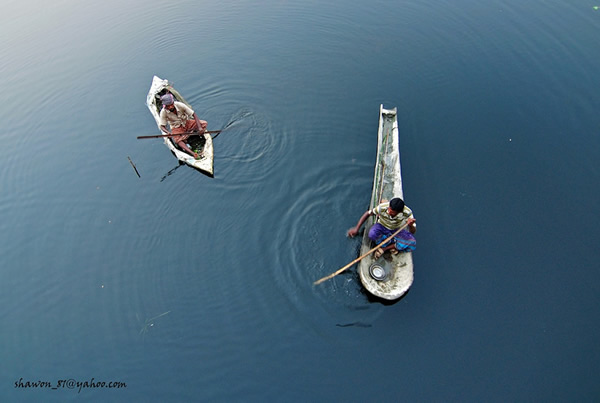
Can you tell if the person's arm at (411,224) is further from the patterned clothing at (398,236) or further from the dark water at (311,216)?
the dark water at (311,216)

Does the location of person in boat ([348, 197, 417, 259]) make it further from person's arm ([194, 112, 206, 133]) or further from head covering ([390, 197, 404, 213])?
person's arm ([194, 112, 206, 133])

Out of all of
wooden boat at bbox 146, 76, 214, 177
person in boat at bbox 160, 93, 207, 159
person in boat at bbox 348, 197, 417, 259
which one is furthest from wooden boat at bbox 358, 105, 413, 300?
person in boat at bbox 160, 93, 207, 159

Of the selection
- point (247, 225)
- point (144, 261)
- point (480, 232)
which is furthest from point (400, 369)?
point (144, 261)

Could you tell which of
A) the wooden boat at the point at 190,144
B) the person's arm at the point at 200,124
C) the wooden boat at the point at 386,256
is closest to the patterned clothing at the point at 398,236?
the wooden boat at the point at 386,256

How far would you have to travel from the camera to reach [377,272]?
6.00 meters

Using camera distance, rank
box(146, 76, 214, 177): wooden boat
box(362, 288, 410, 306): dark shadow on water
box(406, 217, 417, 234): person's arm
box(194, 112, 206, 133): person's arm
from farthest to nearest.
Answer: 1. box(194, 112, 206, 133): person's arm
2. box(146, 76, 214, 177): wooden boat
3. box(362, 288, 410, 306): dark shadow on water
4. box(406, 217, 417, 234): person's arm

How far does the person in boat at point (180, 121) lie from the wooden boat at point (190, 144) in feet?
0.56

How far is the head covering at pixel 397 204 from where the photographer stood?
5359mm

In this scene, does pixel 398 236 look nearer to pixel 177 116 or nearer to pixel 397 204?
pixel 397 204

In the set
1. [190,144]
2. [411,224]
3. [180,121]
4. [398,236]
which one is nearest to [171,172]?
[190,144]

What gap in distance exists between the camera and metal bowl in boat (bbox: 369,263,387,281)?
5.95 meters

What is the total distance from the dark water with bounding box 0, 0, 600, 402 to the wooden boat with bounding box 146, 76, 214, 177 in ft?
1.22

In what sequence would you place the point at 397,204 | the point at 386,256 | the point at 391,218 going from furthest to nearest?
the point at 386,256, the point at 391,218, the point at 397,204

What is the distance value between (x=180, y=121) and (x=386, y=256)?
678 centimetres
